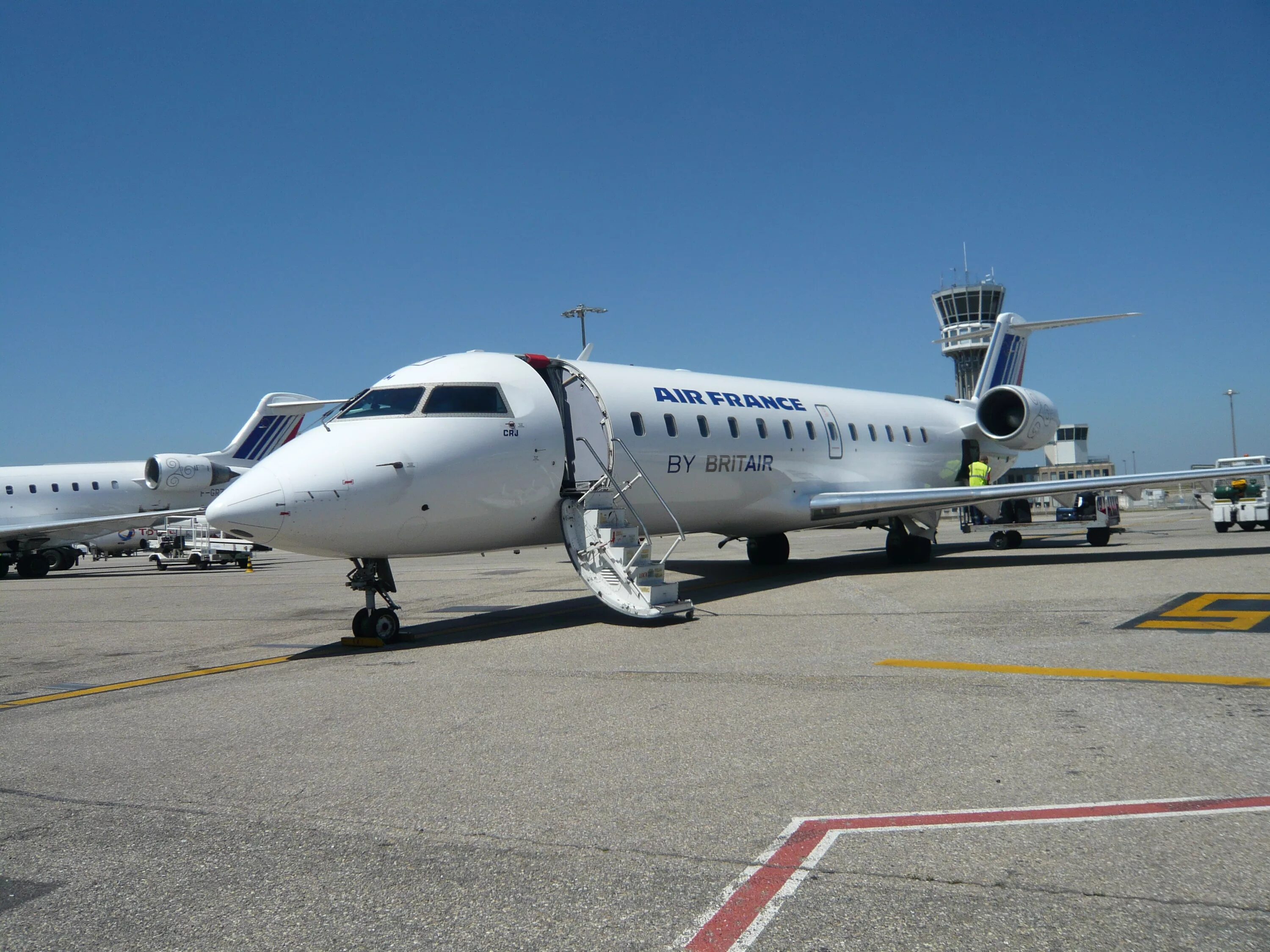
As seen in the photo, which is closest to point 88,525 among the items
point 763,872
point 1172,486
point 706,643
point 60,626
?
point 60,626

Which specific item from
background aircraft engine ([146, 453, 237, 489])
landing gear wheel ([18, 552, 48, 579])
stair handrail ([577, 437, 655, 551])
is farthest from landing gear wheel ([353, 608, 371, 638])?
background aircraft engine ([146, 453, 237, 489])

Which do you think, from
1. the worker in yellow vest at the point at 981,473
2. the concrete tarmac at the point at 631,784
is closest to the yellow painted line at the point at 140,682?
the concrete tarmac at the point at 631,784

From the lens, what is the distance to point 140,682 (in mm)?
8703

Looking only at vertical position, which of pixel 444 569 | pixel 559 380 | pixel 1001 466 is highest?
pixel 559 380

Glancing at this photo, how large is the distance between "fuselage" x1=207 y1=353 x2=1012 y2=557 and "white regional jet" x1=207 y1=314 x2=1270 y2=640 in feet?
0.07

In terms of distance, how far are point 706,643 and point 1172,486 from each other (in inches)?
413

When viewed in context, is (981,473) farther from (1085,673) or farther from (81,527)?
(81,527)

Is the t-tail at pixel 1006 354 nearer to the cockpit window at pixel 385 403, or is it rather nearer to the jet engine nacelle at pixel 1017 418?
the jet engine nacelle at pixel 1017 418

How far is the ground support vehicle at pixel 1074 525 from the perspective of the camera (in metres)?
21.7

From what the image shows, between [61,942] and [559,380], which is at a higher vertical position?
[559,380]

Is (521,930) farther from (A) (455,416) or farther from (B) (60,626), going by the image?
(B) (60,626)

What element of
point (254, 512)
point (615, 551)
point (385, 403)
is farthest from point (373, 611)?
point (615, 551)

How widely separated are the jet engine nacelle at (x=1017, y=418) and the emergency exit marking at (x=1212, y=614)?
10.9 metres

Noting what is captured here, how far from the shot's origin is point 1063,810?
4156 mm
